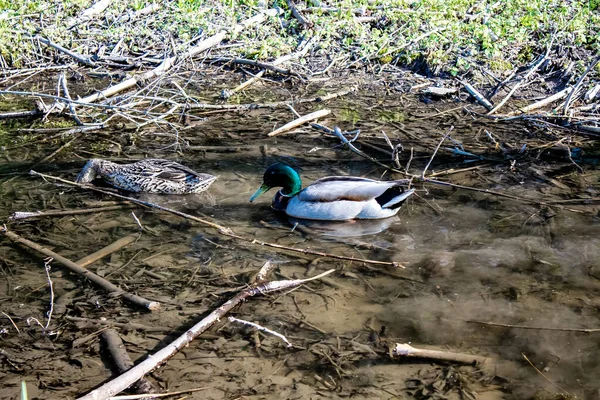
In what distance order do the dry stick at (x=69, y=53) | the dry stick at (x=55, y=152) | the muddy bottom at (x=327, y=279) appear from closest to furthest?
the muddy bottom at (x=327, y=279)
the dry stick at (x=55, y=152)
the dry stick at (x=69, y=53)

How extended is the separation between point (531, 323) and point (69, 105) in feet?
20.1

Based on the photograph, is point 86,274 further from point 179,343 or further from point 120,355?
point 179,343

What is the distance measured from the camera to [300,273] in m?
5.23

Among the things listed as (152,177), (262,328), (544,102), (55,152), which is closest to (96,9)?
(55,152)

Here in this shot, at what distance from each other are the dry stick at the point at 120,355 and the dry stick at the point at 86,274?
34 cm

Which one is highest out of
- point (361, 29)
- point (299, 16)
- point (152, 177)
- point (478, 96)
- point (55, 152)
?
point (299, 16)

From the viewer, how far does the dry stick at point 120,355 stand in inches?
153

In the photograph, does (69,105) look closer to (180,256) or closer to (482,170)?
(180,256)

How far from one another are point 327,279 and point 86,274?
1738 millimetres

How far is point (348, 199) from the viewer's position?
6.25 meters

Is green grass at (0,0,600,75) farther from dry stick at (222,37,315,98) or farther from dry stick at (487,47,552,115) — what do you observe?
dry stick at (487,47,552,115)

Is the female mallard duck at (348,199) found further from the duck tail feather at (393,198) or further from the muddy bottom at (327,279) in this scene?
the muddy bottom at (327,279)

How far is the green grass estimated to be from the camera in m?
10.2

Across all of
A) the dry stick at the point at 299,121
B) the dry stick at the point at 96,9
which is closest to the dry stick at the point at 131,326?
the dry stick at the point at 299,121
